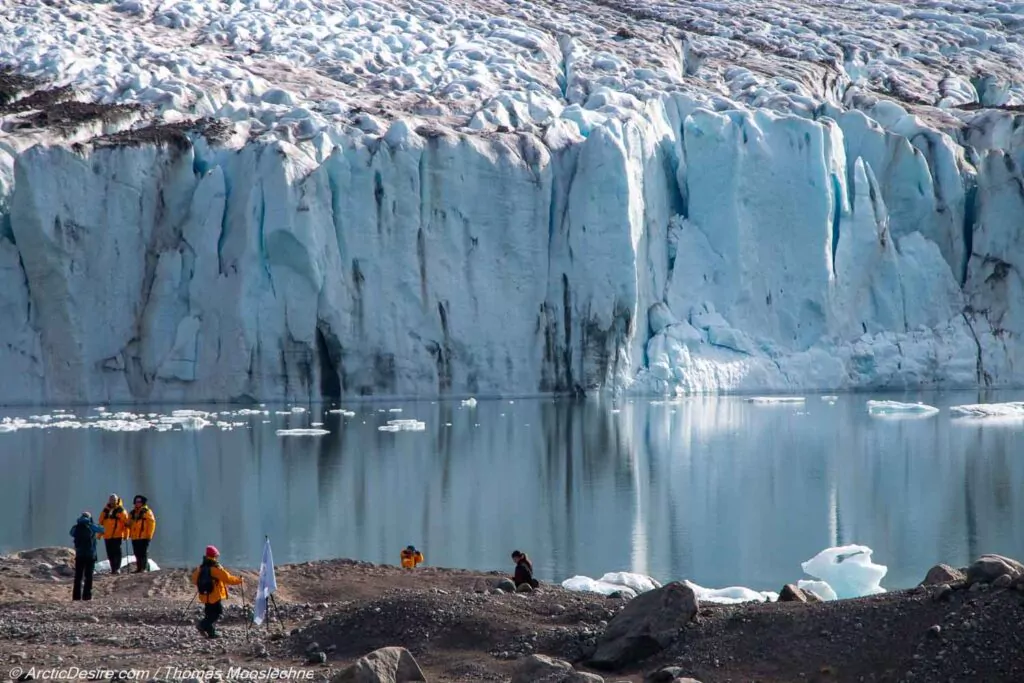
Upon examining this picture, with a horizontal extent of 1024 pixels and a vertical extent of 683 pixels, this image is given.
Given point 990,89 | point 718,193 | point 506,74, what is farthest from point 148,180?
point 990,89

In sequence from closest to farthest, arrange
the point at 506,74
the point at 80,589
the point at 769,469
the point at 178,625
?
1. the point at 178,625
2. the point at 80,589
3. the point at 769,469
4. the point at 506,74

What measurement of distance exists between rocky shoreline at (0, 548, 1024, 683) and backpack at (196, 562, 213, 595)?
0.26 meters

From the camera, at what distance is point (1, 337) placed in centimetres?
2602

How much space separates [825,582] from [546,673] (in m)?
4.86

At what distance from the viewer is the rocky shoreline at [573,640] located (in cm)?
571

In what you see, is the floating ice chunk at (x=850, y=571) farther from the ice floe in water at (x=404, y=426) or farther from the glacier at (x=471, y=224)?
the glacier at (x=471, y=224)

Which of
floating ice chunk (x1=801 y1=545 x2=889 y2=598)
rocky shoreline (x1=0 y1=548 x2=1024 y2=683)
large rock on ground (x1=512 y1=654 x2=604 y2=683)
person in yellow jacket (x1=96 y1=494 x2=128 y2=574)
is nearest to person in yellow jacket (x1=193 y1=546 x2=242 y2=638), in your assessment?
rocky shoreline (x1=0 y1=548 x2=1024 y2=683)

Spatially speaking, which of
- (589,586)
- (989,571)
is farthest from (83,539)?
(989,571)

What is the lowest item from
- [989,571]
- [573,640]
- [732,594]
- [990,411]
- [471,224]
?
[732,594]

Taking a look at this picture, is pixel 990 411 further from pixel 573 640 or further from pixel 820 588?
pixel 573 640

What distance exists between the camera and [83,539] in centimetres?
877

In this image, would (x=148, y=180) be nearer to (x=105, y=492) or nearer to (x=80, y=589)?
(x=105, y=492)

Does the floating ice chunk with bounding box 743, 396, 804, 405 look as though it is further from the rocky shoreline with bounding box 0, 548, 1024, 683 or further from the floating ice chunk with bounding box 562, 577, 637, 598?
the rocky shoreline with bounding box 0, 548, 1024, 683

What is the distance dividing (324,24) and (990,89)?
18034 mm
